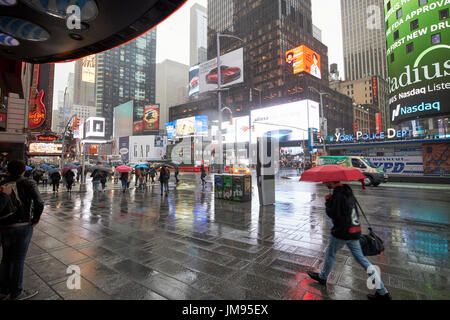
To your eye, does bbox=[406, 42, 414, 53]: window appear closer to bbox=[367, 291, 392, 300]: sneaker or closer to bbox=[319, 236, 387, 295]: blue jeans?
bbox=[319, 236, 387, 295]: blue jeans

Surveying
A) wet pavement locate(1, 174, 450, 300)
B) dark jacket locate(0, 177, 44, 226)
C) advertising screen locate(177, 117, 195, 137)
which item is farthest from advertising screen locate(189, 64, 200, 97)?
dark jacket locate(0, 177, 44, 226)

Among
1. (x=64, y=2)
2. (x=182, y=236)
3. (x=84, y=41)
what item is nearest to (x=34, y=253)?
(x=182, y=236)

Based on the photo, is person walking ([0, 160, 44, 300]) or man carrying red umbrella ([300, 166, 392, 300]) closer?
person walking ([0, 160, 44, 300])

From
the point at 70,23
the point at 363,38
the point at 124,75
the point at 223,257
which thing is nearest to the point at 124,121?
the point at 124,75

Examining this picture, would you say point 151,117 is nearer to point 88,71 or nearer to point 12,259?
point 88,71

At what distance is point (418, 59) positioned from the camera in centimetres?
3128

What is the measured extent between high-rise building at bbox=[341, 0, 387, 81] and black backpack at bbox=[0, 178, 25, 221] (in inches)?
5612

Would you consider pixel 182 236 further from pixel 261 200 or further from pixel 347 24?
pixel 347 24

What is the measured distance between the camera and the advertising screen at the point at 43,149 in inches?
1144

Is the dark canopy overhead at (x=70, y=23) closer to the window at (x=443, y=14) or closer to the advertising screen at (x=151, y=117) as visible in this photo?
the window at (x=443, y=14)

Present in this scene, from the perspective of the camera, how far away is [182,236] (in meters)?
5.88

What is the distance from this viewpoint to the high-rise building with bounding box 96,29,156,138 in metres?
146

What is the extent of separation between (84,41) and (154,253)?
15.3ft

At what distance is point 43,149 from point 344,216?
3745 cm
